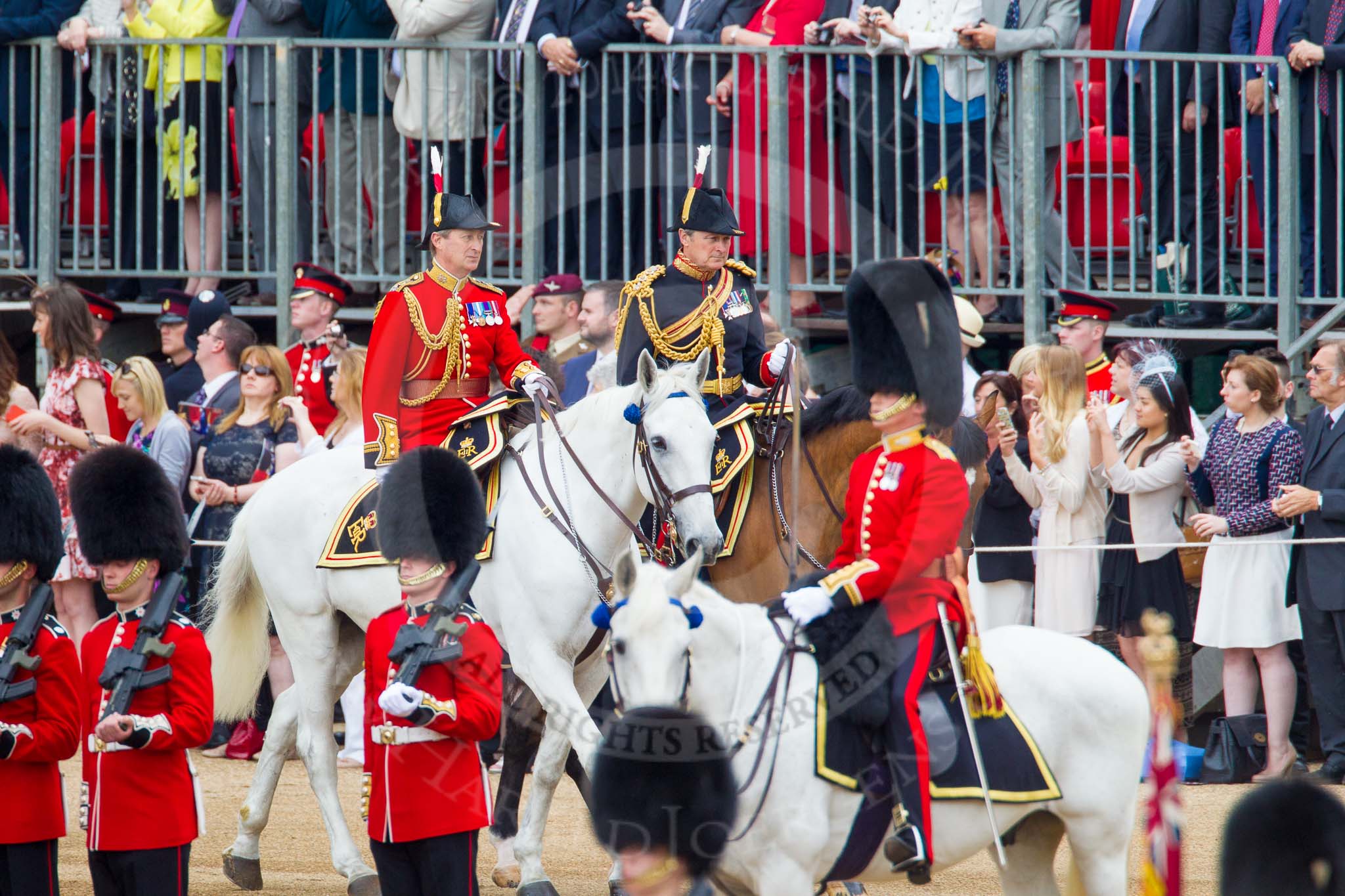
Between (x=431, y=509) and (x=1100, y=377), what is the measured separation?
4.62 metres

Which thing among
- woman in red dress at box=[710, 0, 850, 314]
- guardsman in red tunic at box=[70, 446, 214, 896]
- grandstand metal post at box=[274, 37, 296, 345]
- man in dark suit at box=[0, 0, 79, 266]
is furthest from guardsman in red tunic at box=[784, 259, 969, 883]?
man in dark suit at box=[0, 0, 79, 266]

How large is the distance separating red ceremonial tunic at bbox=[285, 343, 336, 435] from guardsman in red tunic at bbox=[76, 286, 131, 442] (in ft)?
3.10

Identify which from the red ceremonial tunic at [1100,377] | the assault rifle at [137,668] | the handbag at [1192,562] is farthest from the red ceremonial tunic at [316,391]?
the assault rifle at [137,668]

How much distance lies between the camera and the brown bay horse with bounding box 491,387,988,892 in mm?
6879

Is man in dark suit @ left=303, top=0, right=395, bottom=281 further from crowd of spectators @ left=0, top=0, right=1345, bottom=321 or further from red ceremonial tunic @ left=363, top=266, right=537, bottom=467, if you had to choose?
red ceremonial tunic @ left=363, top=266, right=537, bottom=467

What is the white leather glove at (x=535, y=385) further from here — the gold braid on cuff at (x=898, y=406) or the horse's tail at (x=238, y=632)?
the gold braid on cuff at (x=898, y=406)

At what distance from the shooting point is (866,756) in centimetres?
467

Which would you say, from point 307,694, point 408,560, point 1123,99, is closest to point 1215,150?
point 1123,99

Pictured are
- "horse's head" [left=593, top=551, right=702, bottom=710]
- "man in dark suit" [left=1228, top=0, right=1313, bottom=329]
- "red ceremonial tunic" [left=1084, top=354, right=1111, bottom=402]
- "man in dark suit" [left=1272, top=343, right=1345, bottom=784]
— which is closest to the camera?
"horse's head" [left=593, top=551, right=702, bottom=710]

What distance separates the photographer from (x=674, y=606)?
4.37 m

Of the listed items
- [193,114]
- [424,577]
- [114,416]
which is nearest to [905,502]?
[424,577]

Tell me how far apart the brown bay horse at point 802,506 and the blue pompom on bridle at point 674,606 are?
93.4 inches

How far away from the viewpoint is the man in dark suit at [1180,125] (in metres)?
9.45

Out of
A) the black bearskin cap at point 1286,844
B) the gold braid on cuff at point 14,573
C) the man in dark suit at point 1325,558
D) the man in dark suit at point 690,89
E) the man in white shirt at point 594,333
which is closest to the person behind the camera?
the black bearskin cap at point 1286,844
